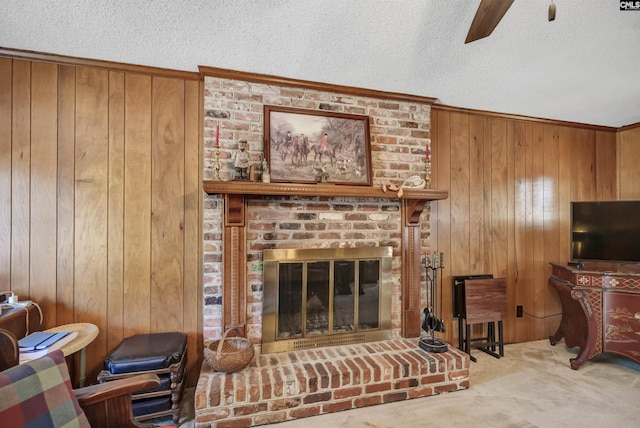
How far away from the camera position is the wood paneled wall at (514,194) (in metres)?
2.94

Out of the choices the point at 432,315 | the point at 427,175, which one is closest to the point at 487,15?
the point at 427,175

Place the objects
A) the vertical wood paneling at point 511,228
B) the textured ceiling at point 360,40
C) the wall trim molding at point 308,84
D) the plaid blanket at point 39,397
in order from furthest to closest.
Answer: the vertical wood paneling at point 511,228 < the wall trim molding at point 308,84 < the textured ceiling at point 360,40 < the plaid blanket at point 39,397

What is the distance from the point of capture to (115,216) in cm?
215

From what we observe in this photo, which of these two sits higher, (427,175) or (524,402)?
(427,175)

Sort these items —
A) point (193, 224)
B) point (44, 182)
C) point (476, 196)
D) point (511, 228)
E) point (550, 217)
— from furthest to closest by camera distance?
point (550, 217) → point (511, 228) → point (476, 196) → point (193, 224) → point (44, 182)

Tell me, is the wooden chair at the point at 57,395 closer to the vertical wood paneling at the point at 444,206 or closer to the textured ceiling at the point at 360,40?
the textured ceiling at the point at 360,40

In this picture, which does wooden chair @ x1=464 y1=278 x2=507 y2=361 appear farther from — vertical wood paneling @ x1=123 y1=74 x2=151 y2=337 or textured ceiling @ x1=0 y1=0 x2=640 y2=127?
vertical wood paneling @ x1=123 y1=74 x2=151 y2=337

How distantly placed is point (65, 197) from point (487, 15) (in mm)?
2716

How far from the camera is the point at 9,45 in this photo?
191 centimetres

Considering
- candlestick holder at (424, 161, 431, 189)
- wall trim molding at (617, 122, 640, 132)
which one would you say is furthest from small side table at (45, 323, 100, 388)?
wall trim molding at (617, 122, 640, 132)

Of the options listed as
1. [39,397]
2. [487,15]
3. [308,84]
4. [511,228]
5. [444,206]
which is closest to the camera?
[39,397]

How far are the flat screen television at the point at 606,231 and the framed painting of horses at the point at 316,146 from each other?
214 centimetres

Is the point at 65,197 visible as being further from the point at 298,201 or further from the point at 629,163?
the point at 629,163

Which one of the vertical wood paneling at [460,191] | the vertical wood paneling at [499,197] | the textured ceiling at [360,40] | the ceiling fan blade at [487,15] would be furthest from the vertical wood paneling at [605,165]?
the ceiling fan blade at [487,15]
